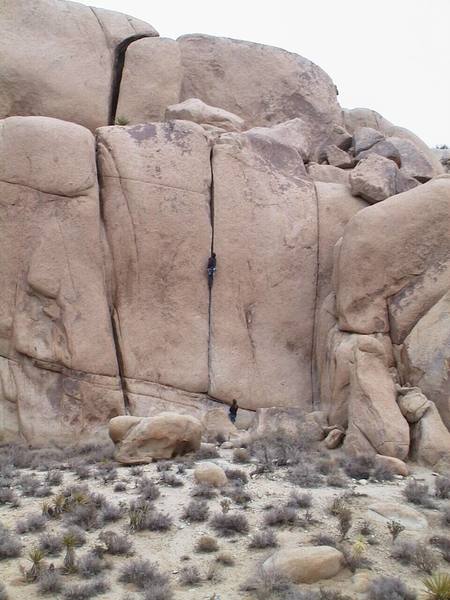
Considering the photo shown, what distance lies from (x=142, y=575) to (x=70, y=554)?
956mm

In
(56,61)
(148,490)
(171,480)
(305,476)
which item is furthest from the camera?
(56,61)

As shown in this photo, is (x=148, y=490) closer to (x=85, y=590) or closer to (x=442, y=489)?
(x=85, y=590)

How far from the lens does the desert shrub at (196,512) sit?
999 cm

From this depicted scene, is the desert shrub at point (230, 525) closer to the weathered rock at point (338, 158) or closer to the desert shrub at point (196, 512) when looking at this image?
the desert shrub at point (196, 512)

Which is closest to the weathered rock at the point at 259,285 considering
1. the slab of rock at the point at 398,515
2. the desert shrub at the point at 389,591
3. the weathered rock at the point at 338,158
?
the weathered rock at the point at 338,158

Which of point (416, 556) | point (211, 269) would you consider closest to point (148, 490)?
point (416, 556)

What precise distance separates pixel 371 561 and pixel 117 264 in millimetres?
10496

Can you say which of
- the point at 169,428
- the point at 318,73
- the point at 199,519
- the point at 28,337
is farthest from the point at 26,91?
the point at 199,519

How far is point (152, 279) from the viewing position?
1752 centimetres

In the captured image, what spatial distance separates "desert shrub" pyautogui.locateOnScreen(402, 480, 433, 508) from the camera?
36.1 ft

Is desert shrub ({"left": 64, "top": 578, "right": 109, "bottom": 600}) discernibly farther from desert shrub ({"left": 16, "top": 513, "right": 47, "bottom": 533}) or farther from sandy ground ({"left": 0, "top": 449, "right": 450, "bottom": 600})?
desert shrub ({"left": 16, "top": 513, "right": 47, "bottom": 533})

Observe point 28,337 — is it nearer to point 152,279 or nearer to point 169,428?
point 152,279

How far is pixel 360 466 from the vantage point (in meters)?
12.9

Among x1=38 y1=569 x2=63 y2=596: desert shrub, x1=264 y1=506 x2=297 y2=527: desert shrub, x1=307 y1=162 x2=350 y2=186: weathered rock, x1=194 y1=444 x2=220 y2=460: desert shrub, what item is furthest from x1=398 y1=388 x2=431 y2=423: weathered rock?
x1=38 y1=569 x2=63 y2=596: desert shrub
